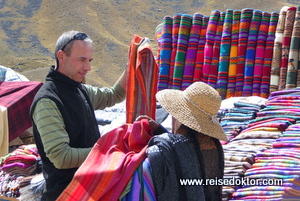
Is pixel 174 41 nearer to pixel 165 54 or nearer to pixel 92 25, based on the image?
pixel 165 54

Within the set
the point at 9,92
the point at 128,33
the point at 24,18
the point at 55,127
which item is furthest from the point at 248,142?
the point at 24,18

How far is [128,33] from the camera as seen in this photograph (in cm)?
2045

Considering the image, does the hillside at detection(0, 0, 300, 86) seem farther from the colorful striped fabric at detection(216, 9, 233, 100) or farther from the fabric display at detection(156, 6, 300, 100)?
the colorful striped fabric at detection(216, 9, 233, 100)

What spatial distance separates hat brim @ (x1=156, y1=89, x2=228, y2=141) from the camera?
1.80 m

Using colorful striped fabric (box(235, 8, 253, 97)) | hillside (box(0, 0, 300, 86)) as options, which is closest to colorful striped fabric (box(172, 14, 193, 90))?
colorful striped fabric (box(235, 8, 253, 97))

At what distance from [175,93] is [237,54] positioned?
7.13 ft

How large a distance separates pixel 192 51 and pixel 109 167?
2639 millimetres

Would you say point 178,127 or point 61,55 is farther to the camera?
point 61,55

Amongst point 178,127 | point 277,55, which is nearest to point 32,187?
point 178,127

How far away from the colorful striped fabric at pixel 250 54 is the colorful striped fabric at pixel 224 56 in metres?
0.20

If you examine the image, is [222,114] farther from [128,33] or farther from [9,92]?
[128,33]

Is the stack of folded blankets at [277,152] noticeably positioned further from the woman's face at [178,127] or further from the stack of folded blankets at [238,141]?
the woman's face at [178,127]

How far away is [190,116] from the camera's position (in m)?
1.83

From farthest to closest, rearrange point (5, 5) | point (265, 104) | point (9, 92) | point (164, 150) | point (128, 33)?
point (5, 5)
point (128, 33)
point (9, 92)
point (265, 104)
point (164, 150)
